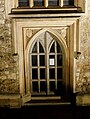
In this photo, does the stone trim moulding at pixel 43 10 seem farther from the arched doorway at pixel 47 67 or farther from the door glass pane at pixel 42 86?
the door glass pane at pixel 42 86

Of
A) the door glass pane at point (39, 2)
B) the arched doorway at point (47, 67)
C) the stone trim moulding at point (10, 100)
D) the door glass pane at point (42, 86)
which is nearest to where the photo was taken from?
the door glass pane at point (39, 2)

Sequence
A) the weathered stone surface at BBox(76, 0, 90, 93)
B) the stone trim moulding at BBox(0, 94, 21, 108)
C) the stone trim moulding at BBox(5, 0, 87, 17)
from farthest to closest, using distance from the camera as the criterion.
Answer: the stone trim moulding at BBox(0, 94, 21, 108), the weathered stone surface at BBox(76, 0, 90, 93), the stone trim moulding at BBox(5, 0, 87, 17)

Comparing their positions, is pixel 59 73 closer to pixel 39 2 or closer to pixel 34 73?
pixel 34 73

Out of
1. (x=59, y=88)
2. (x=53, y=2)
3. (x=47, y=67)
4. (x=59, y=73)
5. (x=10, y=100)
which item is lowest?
(x=10, y=100)

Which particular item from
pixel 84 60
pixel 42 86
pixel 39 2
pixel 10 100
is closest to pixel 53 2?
pixel 39 2

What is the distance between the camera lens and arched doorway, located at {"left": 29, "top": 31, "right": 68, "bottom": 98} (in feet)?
Answer: 26.0

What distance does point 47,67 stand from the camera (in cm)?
805

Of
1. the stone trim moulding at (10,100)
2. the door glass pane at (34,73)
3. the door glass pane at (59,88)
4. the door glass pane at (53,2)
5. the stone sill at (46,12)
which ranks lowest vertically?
the stone trim moulding at (10,100)

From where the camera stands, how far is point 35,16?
729 cm

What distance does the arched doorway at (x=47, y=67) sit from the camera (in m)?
7.91

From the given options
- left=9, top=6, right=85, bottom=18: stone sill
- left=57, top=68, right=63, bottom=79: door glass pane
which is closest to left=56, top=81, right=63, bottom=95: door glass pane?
left=57, top=68, right=63, bottom=79: door glass pane

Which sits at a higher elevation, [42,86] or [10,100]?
[42,86]

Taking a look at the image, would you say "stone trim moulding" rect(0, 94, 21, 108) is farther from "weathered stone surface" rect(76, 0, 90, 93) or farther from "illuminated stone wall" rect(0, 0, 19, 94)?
"weathered stone surface" rect(76, 0, 90, 93)

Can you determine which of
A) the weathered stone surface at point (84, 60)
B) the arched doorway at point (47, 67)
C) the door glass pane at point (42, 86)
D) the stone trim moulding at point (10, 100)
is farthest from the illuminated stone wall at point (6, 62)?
the weathered stone surface at point (84, 60)
